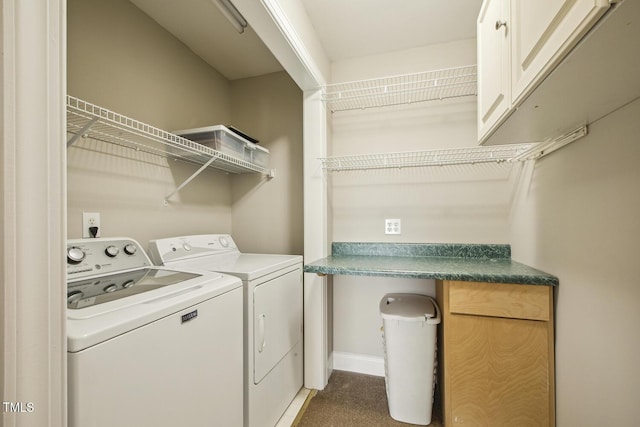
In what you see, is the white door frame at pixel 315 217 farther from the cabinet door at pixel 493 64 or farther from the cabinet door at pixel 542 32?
the cabinet door at pixel 542 32

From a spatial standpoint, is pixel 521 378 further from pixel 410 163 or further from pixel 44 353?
pixel 44 353

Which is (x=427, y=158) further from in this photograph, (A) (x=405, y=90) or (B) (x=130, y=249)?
(B) (x=130, y=249)

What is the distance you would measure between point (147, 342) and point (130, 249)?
2.45 feet

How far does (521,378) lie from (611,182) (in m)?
1.00

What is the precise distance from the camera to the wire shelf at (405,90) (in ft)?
5.99

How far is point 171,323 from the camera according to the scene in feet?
2.79

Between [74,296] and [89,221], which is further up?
[89,221]

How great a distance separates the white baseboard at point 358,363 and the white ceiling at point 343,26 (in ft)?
7.90

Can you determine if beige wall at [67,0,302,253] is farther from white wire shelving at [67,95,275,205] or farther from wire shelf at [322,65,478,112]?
wire shelf at [322,65,478,112]

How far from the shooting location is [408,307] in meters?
1.67

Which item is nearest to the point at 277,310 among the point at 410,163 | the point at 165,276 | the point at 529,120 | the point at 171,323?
the point at 165,276

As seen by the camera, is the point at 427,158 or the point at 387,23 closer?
the point at 387,23

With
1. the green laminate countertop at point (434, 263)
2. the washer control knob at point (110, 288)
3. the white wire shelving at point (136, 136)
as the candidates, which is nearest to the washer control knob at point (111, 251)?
the washer control knob at point (110, 288)

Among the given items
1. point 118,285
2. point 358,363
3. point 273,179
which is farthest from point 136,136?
point 358,363
